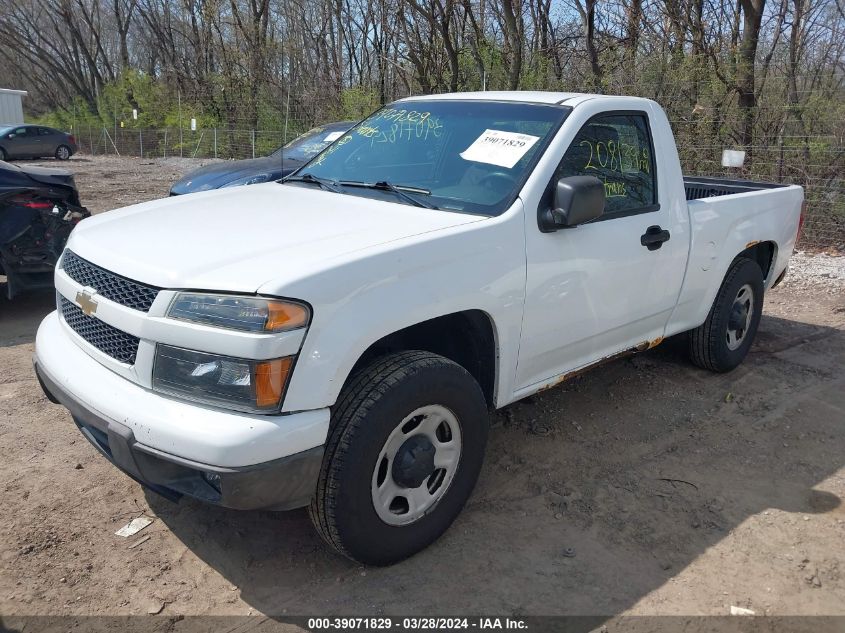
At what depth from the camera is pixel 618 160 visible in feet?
13.1

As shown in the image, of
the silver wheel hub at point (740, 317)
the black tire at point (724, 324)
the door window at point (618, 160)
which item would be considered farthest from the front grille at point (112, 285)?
the silver wheel hub at point (740, 317)

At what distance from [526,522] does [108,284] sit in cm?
212

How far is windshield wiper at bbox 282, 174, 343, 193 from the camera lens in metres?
3.85

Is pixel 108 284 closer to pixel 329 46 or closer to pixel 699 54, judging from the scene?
pixel 699 54

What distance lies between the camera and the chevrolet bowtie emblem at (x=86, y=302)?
2.88 m

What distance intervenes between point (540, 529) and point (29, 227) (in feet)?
17.0

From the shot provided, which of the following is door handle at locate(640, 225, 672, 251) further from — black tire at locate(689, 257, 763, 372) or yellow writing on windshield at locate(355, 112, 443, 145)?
yellow writing on windshield at locate(355, 112, 443, 145)

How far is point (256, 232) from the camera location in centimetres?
301

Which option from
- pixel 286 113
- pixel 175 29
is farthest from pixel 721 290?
pixel 175 29

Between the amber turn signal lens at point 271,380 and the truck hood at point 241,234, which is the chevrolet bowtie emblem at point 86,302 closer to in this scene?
the truck hood at point 241,234

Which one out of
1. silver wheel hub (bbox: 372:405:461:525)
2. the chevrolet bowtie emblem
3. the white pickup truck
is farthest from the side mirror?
the chevrolet bowtie emblem

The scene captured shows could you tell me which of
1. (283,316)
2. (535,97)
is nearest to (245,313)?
(283,316)

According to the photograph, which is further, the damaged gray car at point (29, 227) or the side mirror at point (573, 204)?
the damaged gray car at point (29, 227)

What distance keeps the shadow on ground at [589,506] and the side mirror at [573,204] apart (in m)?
1.36
